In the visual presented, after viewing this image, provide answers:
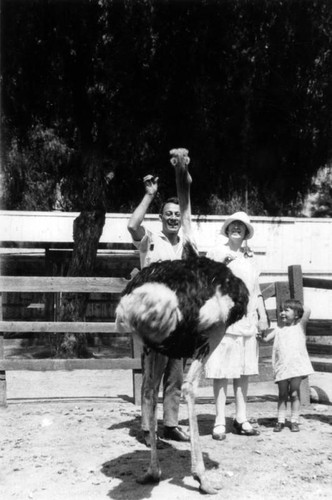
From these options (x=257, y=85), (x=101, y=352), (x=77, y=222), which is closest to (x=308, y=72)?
(x=257, y=85)

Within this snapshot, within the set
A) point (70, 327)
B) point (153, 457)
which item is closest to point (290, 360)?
point (153, 457)

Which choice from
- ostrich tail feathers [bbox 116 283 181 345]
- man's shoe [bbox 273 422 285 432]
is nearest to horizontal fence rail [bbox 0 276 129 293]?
man's shoe [bbox 273 422 285 432]

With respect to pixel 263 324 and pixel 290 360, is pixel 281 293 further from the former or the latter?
pixel 263 324

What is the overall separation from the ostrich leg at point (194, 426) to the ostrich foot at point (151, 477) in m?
0.26

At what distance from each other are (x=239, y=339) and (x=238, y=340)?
0.01m

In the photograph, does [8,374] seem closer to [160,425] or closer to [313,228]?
[160,425]

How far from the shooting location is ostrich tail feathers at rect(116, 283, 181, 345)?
3.34 metres

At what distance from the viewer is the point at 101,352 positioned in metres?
11.9

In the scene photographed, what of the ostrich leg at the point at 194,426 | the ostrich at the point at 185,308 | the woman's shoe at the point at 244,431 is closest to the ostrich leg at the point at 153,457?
the ostrich at the point at 185,308

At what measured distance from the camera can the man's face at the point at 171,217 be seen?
4871 millimetres

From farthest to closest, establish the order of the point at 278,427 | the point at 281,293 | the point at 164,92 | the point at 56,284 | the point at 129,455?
1. the point at 164,92
2. the point at 281,293
3. the point at 56,284
4. the point at 278,427
5. the point at 129,455

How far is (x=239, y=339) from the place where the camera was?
5.32 m

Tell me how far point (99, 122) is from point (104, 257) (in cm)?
421

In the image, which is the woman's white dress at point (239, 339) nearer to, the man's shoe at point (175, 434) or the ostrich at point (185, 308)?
the man's shoe at point (175, 434)
